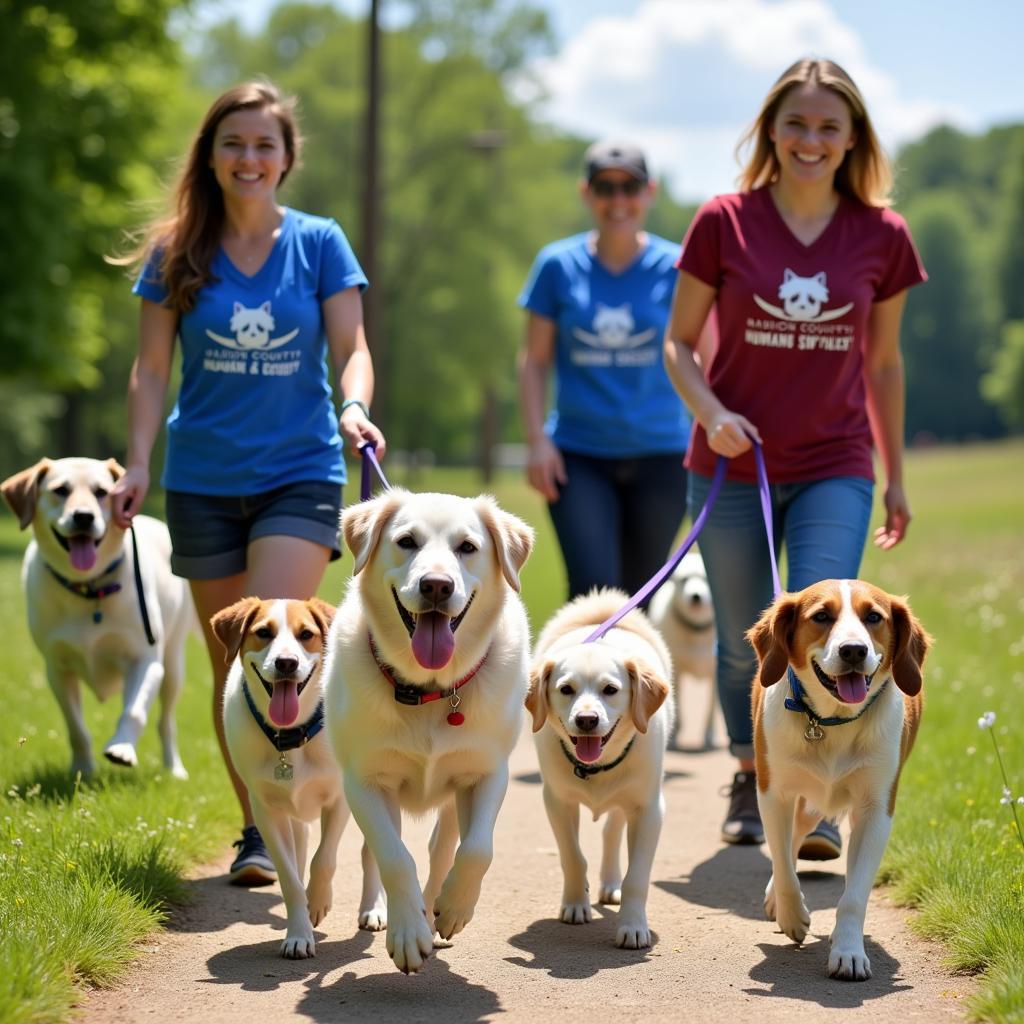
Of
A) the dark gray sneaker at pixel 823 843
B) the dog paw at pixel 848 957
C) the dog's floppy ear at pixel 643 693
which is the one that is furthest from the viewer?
the dark gray sneaker at pixel 823 843

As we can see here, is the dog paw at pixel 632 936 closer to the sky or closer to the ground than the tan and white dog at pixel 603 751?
closer to the ground

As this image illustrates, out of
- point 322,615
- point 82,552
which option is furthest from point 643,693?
point 82,552

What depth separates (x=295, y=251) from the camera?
6.35 meters

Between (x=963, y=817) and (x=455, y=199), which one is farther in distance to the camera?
(x=455, y=199)

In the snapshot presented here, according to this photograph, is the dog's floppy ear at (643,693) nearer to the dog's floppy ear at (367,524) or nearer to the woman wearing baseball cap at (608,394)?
the dog's floppy ear at (367,524)

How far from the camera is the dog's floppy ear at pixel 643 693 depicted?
550 cm

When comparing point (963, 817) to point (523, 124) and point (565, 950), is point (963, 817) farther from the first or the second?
point (523, 124)

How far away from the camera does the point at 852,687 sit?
4934 mm

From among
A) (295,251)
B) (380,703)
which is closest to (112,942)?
(380,703)

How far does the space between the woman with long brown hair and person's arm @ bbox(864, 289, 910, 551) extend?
2099 mm

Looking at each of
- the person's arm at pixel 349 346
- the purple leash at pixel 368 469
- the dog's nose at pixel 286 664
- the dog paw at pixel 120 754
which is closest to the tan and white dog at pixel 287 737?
the dog's nose at pixel 286 664

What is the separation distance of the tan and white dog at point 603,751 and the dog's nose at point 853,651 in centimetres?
90

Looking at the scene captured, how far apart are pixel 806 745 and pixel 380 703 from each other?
144 centimetres

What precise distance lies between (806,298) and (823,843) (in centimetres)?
216
